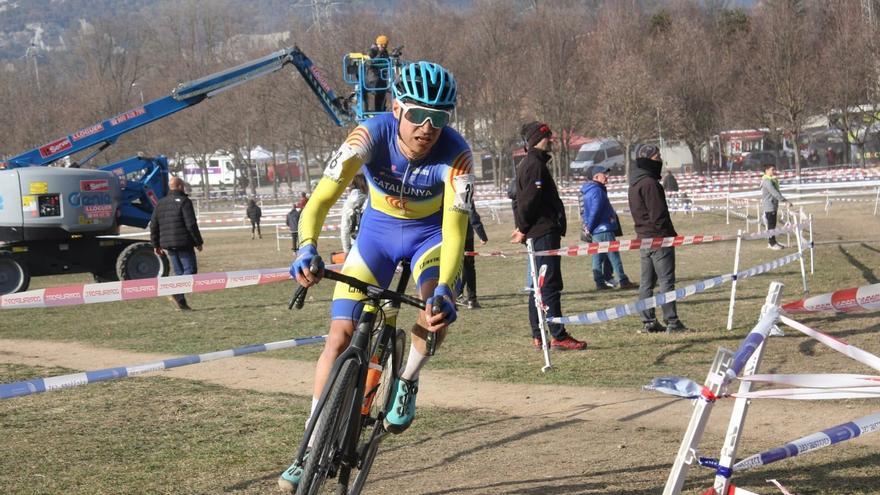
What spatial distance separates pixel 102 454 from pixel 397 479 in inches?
89.1

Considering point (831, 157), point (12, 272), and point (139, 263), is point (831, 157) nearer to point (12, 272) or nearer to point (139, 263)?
point (139, 263)

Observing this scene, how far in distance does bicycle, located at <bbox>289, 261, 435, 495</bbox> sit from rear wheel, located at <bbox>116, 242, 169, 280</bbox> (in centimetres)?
1621

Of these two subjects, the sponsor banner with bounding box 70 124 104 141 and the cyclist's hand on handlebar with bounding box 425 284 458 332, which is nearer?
the cyclist's hand on handlebar with bounding box 425 284 458 332

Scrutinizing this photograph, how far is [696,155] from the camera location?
6400 centimetres

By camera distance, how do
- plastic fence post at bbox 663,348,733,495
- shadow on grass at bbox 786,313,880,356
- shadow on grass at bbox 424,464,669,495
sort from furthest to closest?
shadow on grass at bbox 786,313,880,356 → shadow on grass at bbox 424,464,669,495 → plastic fence post at bbox 663,348,733,495

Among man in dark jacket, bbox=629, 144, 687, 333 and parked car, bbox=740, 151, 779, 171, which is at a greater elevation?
parked car, bbox=740, 151, 779, 171

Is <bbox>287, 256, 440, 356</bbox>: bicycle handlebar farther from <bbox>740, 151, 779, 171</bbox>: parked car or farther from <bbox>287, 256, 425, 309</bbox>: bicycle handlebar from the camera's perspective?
<bbox>740, 151, 779, 171</bbox>: parked car

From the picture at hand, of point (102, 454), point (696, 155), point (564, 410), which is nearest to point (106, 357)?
point (102, 454)

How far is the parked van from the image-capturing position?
67125 millimetres

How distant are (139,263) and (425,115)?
55.4 ft

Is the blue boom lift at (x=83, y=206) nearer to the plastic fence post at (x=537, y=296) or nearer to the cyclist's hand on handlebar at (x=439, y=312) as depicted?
the plastic fence post at (x=537, y=296)

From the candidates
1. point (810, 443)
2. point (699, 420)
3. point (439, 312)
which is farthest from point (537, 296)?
point (699, 420)

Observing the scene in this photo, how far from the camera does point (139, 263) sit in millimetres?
21656

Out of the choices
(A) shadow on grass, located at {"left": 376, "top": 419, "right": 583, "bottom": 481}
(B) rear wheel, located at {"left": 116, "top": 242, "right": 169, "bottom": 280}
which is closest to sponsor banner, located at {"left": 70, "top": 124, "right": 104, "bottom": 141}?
(B) rear wheel, located at {"left": 116, "top": 242, "right": 169, "bottom": 280}
